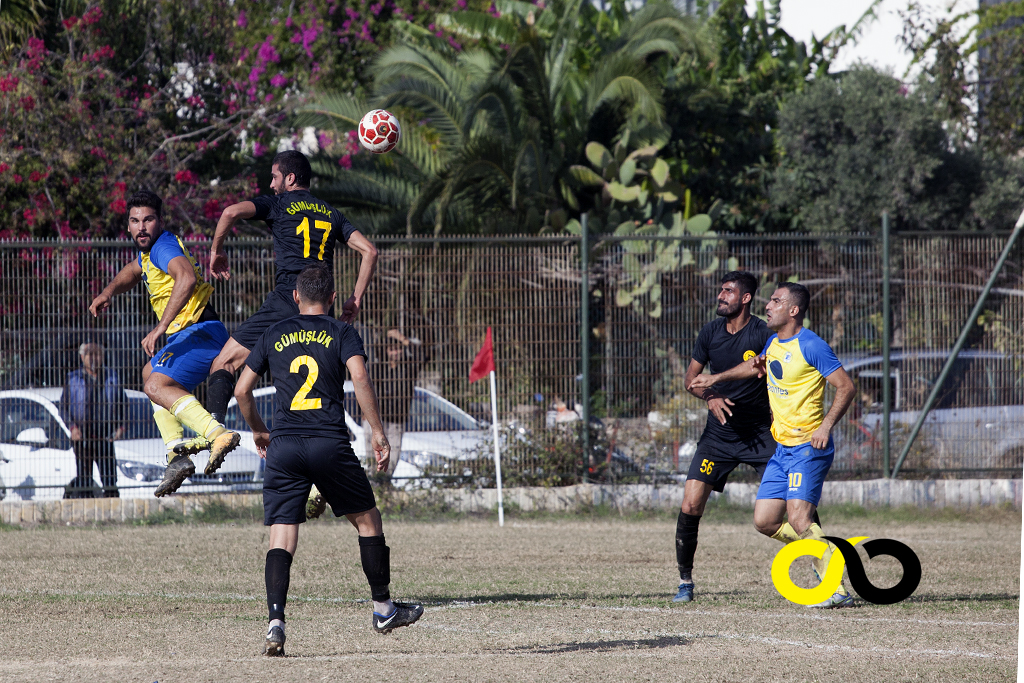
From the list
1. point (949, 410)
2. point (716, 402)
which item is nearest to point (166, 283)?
point (716, 402)

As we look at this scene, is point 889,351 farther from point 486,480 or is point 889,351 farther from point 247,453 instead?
point 247,453

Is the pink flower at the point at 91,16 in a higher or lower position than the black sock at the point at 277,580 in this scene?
higher

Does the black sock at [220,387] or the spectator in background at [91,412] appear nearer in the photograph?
the black sock at [220,387]

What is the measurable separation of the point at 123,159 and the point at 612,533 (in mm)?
8060

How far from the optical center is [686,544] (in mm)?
8258

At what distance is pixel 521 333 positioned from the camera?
13266 mm

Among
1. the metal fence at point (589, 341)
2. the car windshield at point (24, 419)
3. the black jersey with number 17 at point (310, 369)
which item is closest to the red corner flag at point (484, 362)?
the metal fence at point (589, 341)

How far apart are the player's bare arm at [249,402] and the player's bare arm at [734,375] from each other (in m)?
3.04

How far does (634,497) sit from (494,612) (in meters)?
5.98

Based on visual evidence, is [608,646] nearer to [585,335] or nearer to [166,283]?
[166,283]

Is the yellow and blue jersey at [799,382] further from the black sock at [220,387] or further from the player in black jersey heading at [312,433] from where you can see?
the black sock at [220,387]

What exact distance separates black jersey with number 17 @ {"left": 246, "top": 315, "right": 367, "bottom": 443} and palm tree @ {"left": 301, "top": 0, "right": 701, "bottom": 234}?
361 inches

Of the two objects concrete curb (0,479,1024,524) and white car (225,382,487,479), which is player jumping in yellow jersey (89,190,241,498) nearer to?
white car (225,382,487,479)

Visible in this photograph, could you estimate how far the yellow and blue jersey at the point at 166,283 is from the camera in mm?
8062
